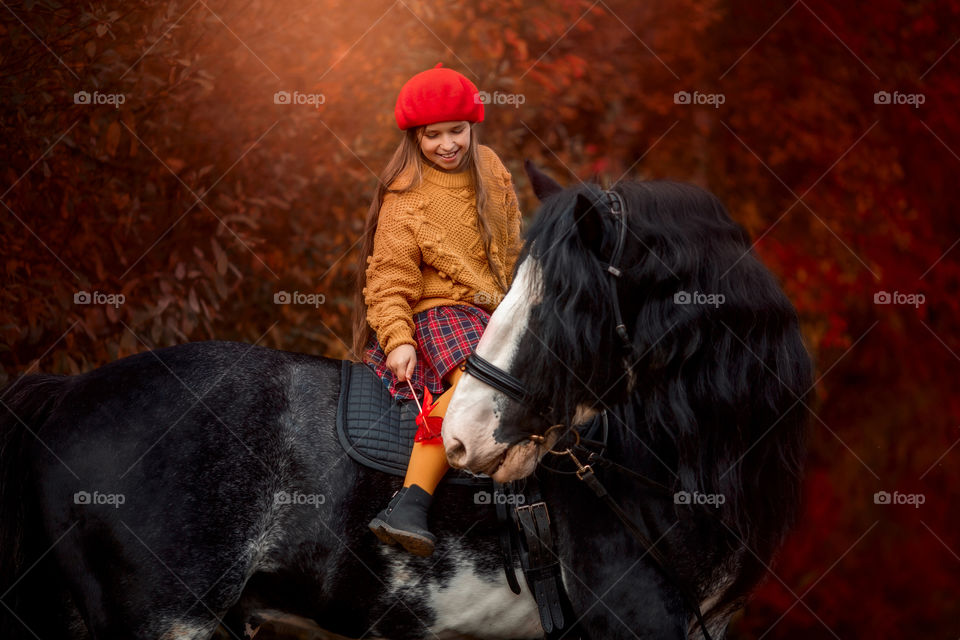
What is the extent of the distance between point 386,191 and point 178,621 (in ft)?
4.75

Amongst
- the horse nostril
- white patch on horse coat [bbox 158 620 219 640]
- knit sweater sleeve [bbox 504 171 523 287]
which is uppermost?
knit sweater sleeve [bbox 504 171 523 287]

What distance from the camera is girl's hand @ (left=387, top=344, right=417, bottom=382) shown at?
2.50m

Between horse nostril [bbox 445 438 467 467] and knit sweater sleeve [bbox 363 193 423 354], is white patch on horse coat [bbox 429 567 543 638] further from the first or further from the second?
knit sweater sleeve [bbox 363 193 423 354]

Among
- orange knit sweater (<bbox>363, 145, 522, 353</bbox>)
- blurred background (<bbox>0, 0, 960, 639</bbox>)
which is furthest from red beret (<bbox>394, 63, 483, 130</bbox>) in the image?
blurred background (<bbox>0, 0, 960, 639</bbox>)

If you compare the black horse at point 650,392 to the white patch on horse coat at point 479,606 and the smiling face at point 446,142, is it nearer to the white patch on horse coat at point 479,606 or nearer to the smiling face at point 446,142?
the white patch on horse coat at point 479,606

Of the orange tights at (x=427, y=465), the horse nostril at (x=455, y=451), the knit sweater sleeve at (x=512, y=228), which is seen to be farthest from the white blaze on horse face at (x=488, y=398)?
the knit sweater sleeve at (x=512, y=228)

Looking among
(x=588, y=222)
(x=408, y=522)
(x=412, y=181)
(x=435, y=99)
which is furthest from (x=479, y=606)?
(x=435, y=99)

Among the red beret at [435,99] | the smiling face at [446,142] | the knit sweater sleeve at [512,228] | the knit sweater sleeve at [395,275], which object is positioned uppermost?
the red beret at [435,99]

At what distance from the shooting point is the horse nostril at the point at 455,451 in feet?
6.84

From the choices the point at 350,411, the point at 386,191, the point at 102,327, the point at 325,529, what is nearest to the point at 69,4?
the point at 102,327

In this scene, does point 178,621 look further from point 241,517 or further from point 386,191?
point 386,191

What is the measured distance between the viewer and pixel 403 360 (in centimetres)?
250

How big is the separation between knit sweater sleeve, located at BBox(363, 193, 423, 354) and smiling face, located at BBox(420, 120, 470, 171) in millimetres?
156

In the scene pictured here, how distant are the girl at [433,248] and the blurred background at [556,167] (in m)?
1.87
